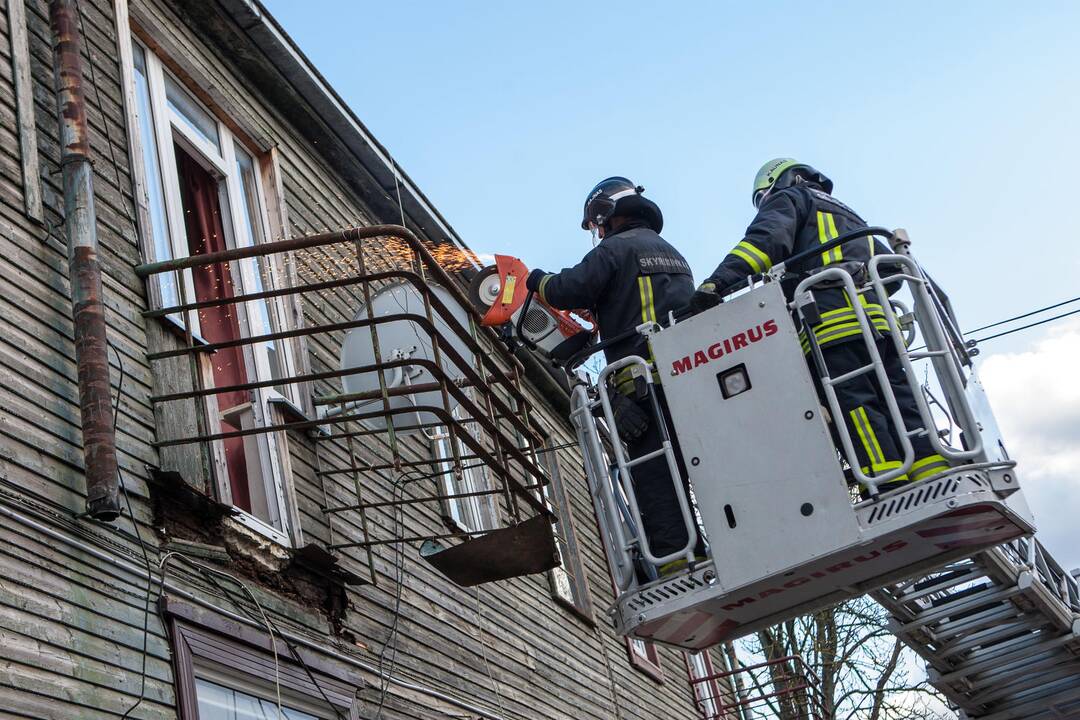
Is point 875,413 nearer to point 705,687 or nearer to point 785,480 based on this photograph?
point 785,480

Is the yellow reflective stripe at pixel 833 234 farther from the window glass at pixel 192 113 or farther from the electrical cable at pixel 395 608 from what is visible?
the window glass at pixel 192 113

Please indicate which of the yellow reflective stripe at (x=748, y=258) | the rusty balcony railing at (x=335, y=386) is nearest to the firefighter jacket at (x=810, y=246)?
the yellow reflective stripe at (x=748, y=258)

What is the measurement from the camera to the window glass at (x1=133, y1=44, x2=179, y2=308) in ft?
22.4

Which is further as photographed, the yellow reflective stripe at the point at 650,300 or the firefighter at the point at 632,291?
the yellow reflective stripe at the point at 650,300

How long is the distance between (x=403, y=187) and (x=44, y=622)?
619 centimetres

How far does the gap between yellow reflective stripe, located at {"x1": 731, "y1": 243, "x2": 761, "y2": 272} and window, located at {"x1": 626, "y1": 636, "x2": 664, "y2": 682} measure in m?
8.07

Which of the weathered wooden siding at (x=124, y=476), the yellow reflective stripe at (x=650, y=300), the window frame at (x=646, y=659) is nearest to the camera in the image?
the weathered wooden siding at (x=124, y=476)

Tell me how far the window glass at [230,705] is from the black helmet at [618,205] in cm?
300

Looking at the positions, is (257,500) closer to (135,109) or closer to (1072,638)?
(135,109)

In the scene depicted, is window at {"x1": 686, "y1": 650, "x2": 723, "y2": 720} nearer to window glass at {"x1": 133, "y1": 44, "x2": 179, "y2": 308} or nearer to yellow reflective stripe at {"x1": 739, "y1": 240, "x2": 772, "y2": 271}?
yellow reflective stripe at {"x1": 739, "y1": 240, "x2": 772, "y2": 271}

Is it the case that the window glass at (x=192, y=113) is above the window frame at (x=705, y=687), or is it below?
above

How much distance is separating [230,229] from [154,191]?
3.15 feet

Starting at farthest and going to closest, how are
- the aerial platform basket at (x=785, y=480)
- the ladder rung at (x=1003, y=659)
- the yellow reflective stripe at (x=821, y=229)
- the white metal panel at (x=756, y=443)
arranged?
the ladder rung at (x=1003, y=659), the yellow reflective stripe at (x=821, y=229), the white metal panel at (x=756, y=443), the aerial platform basket at (x=785, y=480)

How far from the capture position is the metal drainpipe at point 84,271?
525 centimetres
